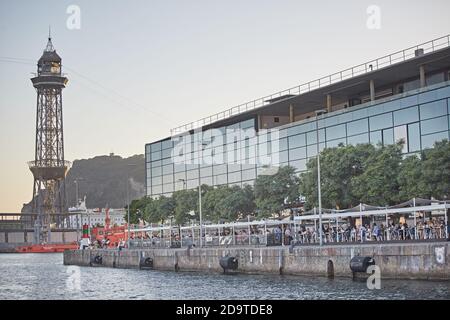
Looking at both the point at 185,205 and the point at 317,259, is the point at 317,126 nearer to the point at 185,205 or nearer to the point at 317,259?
the point at 317,259

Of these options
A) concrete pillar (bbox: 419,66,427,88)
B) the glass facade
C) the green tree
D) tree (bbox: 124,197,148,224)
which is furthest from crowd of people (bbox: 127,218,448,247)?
tree (bbox: 124,197,148,224)

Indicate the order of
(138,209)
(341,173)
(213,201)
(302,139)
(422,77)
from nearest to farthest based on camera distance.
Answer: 1. (341,173)
2. (422,77)
3. (302,139)
4. (213,201)
5. (138,209)

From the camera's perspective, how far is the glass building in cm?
7838

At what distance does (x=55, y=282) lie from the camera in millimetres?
71375

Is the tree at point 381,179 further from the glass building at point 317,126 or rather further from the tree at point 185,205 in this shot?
A: the tree at point 185,205

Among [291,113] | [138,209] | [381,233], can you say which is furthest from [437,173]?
[138,209]

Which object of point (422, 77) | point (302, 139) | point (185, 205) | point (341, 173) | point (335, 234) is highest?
point (422, 77)

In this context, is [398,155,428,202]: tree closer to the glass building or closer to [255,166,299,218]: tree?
the glass building

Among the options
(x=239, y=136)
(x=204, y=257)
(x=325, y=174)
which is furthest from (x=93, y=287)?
(x=239, y=136)

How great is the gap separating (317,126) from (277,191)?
A: 86.2ft

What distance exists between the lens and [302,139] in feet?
311

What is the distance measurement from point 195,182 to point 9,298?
64.0 metres

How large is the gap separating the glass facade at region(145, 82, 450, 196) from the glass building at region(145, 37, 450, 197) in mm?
89

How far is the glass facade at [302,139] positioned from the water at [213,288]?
1247 cm
